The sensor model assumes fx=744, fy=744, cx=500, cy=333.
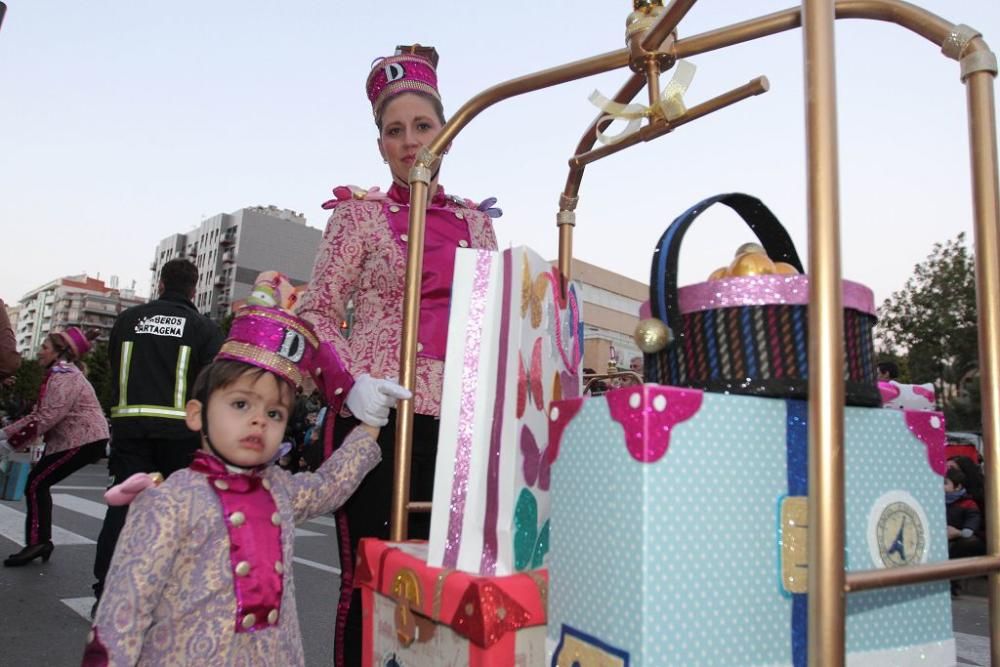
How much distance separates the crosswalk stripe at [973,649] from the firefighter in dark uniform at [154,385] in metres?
3.52

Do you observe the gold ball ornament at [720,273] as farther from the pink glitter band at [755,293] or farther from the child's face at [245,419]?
the child's face at [245,419]

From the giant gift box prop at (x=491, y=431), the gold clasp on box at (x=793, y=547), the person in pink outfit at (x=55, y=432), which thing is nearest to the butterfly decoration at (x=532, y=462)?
the giant gift box prop at (x=491, y=431)

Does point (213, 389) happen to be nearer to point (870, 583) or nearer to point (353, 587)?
point (353, 587)

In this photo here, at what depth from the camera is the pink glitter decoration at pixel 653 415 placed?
0.78 metres

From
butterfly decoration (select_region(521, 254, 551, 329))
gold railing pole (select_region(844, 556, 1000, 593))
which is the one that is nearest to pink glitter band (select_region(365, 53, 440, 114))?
butterfly decoration (select_region(521, 254, 551, 329))

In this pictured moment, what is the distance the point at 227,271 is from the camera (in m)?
59.8

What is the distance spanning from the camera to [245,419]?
1566 mm

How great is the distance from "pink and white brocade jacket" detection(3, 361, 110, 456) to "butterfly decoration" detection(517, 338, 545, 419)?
4.35 meters

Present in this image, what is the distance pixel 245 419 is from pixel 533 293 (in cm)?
73

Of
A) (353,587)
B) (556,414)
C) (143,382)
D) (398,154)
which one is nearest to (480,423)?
(556,414)

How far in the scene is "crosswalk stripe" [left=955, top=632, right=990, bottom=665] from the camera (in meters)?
3.15

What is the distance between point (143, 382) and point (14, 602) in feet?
4.18

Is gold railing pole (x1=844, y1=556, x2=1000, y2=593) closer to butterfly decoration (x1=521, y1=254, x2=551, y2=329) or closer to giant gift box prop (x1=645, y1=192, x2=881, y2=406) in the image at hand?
giant gift box prop (x1=645, y1=192, x2=881, y2=406)

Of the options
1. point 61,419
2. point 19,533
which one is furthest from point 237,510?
point 19,533
